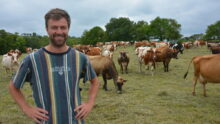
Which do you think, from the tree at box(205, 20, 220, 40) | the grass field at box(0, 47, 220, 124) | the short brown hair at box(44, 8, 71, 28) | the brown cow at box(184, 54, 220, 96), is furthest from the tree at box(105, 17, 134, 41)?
the short brown hair at box(44, 8, 71, 28)

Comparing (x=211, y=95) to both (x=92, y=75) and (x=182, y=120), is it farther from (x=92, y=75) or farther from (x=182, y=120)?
(x=92, y=75)

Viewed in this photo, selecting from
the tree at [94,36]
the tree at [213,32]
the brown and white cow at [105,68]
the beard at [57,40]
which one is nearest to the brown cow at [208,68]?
the brown and white cow at [105,68]

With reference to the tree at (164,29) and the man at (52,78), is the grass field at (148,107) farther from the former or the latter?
the tree at (164,29)

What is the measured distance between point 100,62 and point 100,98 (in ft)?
7.51

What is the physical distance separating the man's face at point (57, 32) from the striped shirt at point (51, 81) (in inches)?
4.4

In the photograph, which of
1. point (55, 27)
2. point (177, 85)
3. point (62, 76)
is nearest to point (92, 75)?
point (62, 76)

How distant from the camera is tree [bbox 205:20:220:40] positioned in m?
93.7

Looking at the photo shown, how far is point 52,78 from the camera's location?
2.19m

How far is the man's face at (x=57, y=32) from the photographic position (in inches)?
85.7

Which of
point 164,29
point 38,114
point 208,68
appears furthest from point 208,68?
point 164,29

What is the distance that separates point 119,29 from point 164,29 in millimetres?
16554

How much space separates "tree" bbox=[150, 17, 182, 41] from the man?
85.5 metres

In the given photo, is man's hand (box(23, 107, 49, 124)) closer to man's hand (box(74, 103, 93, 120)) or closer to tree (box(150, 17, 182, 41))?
→ man's hand (box(74, 103, 93, 120))

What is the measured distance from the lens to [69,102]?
7.36 feet
